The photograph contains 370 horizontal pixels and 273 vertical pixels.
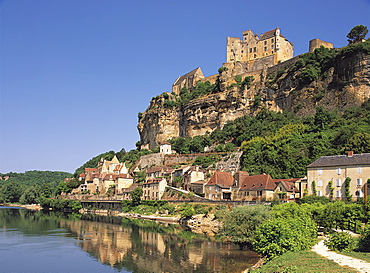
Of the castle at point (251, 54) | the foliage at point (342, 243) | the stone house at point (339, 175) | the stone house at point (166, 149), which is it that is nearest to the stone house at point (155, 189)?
the stone house at point (166, 149)

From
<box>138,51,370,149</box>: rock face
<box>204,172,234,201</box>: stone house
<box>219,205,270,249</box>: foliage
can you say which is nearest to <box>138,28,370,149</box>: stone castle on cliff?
<box>138,51,370,149</box>: rock face

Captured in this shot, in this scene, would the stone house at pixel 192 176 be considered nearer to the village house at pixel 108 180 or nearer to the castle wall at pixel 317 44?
the village house at pixel 108 180

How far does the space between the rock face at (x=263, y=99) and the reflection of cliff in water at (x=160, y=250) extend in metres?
34.5

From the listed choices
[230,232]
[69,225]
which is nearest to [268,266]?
[230,232]

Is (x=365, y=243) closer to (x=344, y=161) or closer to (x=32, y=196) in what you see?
(x=344, y=161)

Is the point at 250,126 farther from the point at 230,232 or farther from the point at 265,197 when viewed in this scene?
the point at 230,232

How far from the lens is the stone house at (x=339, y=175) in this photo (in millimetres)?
37969

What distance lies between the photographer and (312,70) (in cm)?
6519

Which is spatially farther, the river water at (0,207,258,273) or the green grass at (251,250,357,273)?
the river water at (0,207,258,273)

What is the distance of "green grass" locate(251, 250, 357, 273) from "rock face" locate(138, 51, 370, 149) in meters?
44.2

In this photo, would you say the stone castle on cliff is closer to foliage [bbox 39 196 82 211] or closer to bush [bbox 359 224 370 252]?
foliage [bbox 39 196 82 211]

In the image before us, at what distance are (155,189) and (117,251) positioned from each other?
28914 millimetres

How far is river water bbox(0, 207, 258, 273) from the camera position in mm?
26359

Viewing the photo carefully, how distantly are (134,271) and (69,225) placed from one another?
1111 inches
